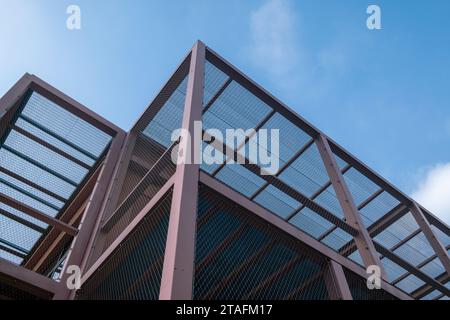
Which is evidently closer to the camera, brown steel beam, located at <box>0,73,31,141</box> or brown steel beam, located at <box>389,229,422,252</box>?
brown steel beam, located at <box>0,73,31,141</box>

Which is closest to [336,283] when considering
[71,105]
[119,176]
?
[119,176]

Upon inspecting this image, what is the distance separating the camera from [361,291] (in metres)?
6.04

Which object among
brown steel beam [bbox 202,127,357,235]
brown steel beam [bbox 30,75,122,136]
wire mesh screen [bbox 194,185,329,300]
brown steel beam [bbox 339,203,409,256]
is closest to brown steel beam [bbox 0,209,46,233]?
brown steel beam [bbox 30,75,122,136]

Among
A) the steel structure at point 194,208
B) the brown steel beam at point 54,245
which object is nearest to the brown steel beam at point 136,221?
the steel structure at point 194,208

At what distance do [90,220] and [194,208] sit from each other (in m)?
3.92

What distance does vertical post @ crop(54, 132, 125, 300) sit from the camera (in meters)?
6.38

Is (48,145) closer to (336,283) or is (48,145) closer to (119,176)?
(119,176)

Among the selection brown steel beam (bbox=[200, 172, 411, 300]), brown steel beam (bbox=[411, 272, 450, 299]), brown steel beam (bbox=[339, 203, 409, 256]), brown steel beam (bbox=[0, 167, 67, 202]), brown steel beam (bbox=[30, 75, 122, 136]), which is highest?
brown steel beam (bbox=[30, 75, 122, 136])

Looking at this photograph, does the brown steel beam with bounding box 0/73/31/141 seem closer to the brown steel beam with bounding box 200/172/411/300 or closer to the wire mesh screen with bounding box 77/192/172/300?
the wire mesh screen with bounding box 77/192/172/300

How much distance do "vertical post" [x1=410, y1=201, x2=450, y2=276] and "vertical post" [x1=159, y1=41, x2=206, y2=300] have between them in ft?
21.0

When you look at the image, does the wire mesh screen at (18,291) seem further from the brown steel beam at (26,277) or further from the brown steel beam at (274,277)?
the brown steel beam at (274,277)

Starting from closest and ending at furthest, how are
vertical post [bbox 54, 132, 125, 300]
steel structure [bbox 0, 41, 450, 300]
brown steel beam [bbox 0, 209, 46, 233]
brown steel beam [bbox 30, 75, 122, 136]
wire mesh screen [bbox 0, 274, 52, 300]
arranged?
steel structure [bbox 0, 41, 450, 300] → wire mesh screen [bbox 0, 274, 52, 300] → vertical post [bbox 54, 132, 125, 300] → brown steel beam [bbox 0, 209, 46, 233] → brown steel beam [bbox 30, 75, 122, 136]
